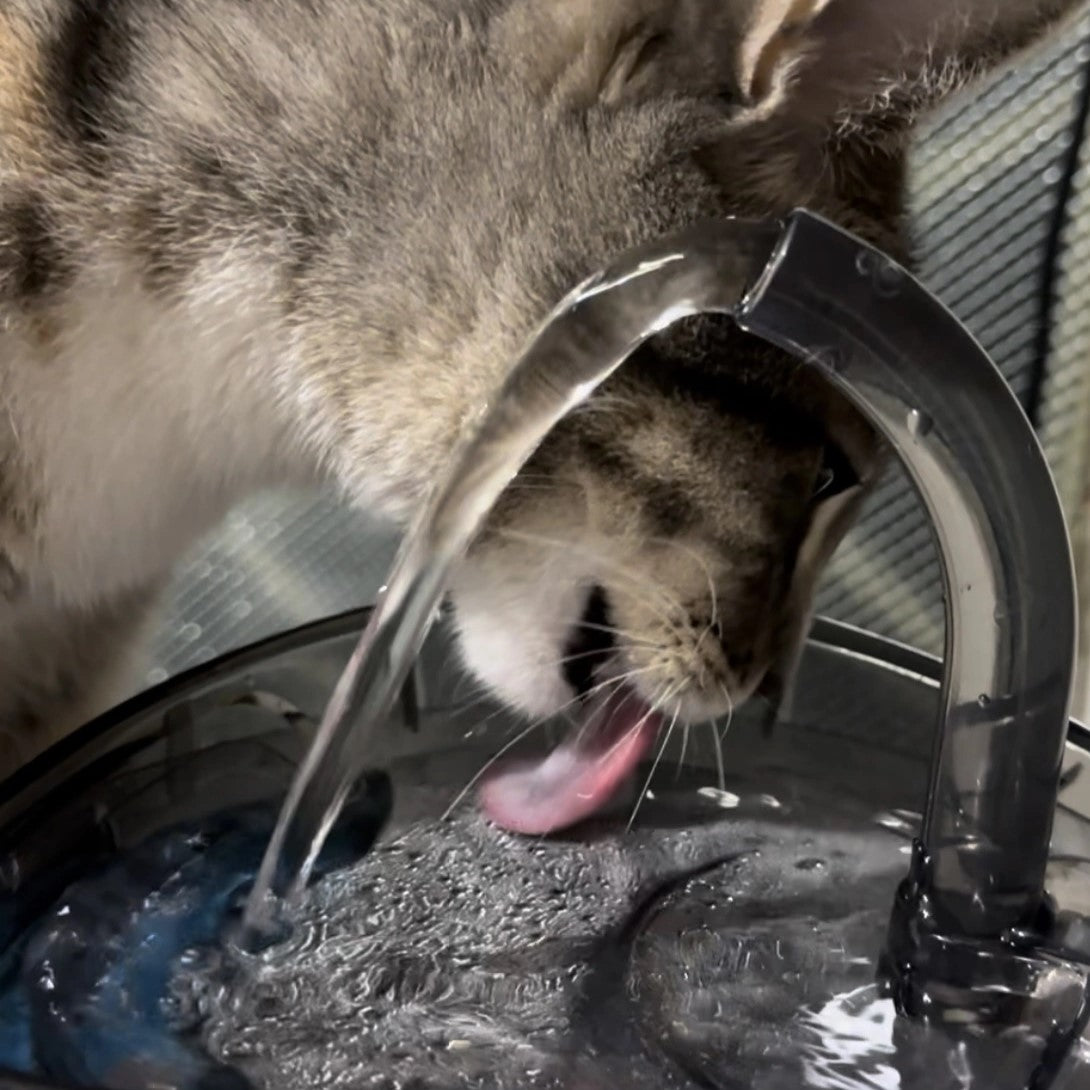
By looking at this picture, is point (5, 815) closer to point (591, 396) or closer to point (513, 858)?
point (513, 858)

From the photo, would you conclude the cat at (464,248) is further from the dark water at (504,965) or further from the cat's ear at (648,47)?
the dark water at (504,965)

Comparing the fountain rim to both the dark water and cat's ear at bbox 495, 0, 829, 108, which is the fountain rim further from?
cat's ear at bbox 495, 0, 829, 108

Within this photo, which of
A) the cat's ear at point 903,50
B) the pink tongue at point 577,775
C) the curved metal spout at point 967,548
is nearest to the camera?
the curved metal spout at point 967,548

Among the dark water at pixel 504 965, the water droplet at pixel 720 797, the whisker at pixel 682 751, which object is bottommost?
the dark water at pixel 504 965

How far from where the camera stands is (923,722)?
2.67ft

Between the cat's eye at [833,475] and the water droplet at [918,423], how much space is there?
179mm

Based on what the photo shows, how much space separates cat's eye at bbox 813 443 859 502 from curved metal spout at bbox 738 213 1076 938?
160mm

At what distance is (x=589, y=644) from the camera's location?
2.60 ft

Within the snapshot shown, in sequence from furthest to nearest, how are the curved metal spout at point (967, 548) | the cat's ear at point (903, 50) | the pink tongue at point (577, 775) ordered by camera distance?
1. the pink tongue at point (577, 775)
2. the cat's ear at point (903, 50)
3. the curved metal spout at point (967, 548)

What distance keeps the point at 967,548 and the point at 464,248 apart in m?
0.27

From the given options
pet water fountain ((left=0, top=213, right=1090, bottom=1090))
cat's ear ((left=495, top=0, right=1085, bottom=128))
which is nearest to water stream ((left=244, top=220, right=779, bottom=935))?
pet water fountain ((left=0, top=213, right=1090, bottom=1090))

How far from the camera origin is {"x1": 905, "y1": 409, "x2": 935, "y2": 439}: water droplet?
0.56m

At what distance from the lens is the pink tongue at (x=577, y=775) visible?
764 millimetres

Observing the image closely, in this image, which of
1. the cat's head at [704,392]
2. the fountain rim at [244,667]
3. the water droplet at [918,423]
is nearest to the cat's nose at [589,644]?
the cat's head at [704,392]
